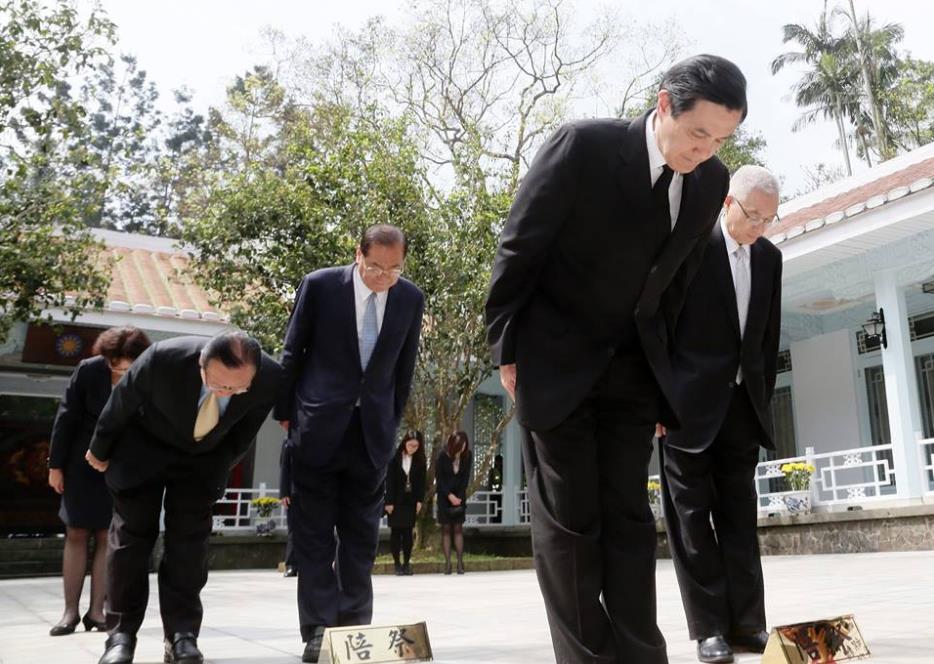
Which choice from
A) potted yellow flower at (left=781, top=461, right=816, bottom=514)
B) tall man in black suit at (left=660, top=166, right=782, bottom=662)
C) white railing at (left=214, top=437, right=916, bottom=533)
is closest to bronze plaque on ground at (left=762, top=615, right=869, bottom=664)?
tall man in black suit at (left=660, top=166, right=782, bottom=662)

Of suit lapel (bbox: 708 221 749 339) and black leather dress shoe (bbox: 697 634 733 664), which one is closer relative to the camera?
black leather dress shoe (bbox: 697 634 733 664)

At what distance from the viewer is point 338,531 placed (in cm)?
340

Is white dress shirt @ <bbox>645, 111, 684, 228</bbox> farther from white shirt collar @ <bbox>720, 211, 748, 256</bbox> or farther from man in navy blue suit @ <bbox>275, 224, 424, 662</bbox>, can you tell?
man in navy blue suit @ <bbox>275, 224, 424, 662</bbox>

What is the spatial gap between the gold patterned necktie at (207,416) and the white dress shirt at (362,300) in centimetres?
66

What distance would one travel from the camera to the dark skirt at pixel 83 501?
4.27 meters

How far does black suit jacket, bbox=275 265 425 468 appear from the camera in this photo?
10.6ft

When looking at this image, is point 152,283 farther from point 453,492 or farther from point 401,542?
point 453,492

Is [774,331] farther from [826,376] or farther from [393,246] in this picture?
[826,376]

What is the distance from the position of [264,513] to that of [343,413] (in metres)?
9.59

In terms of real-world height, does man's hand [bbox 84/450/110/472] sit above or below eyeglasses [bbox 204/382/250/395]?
below

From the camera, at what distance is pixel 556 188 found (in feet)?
6.55

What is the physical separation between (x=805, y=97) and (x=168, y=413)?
96.8 feet

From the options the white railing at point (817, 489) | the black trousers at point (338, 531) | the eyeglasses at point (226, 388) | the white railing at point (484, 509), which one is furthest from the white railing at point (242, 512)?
the eyeglasses at point (226, 388)

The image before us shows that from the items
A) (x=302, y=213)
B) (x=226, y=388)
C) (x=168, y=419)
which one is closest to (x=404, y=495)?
(x=302, y=213)
